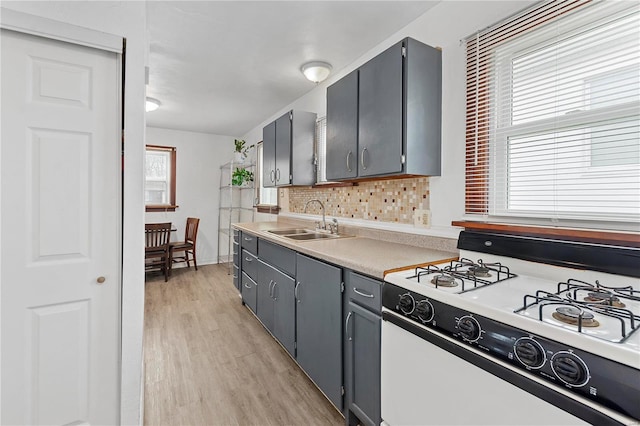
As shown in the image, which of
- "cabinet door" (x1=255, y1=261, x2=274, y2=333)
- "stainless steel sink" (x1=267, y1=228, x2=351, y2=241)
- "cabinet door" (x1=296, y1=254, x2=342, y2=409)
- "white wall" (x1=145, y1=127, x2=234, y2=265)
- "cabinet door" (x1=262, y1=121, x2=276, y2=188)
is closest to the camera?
"cabinet door" (x1=296, y1=254, x2=342, y2=409)

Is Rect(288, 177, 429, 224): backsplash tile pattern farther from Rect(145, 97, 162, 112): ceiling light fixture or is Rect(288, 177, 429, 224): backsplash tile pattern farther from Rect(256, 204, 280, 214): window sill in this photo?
Rect(145, 97, 162, 112): ceiling light fixture

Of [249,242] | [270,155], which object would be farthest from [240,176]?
[249,242]

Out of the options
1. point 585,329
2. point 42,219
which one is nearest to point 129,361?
point 42,219

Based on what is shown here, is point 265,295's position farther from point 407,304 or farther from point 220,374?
point 407,304

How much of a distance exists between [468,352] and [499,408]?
162 millimetres

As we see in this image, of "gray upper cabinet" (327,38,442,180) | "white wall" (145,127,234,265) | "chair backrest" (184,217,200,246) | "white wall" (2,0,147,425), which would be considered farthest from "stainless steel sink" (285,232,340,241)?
"white wall" (145,127,234,265)

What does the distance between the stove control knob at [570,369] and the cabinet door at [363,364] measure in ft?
2.32

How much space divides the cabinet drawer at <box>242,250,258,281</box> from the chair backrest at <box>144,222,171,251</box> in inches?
75.5

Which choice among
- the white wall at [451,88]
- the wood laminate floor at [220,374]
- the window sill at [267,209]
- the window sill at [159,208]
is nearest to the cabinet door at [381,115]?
the white wall at [451,88]

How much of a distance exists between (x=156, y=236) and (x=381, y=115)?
402 centimetres

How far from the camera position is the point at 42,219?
139cm

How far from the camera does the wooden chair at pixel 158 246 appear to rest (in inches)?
174

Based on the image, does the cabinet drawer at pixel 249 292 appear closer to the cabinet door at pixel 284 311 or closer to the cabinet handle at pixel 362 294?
the cabinet door at pixel 284 311

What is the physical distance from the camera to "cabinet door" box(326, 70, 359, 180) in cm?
211
